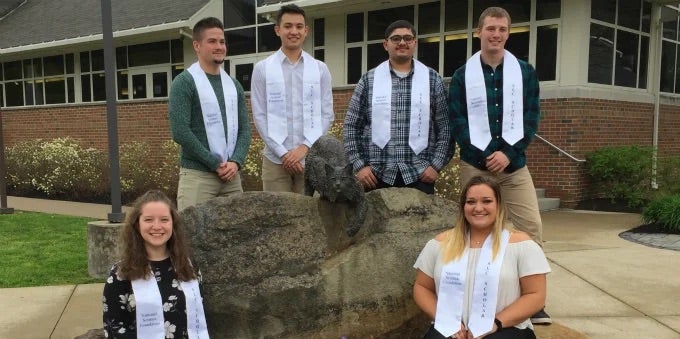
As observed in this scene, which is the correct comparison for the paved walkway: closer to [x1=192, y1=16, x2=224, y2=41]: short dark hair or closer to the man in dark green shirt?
the man in dark green shirt

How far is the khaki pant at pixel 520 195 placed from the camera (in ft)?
12.8

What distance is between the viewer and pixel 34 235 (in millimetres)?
7859

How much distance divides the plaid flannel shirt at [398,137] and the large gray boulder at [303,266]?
1.15ft

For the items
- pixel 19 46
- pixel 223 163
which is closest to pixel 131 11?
pixel 19 46

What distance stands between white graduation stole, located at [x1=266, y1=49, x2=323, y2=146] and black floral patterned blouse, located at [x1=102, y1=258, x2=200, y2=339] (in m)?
1.47

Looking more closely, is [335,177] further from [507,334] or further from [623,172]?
[623,172]

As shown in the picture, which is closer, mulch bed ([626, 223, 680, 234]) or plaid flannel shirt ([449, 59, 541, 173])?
plaid flannel shirt ([449, 59, 541, 173])

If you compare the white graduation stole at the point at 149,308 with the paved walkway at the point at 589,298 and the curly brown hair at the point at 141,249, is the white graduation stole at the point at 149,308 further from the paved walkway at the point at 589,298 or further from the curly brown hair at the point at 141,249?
the paved walkway at the point at 589,298

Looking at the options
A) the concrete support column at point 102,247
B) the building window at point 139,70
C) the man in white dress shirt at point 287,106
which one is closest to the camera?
the man in white dress shirt at point 287,106

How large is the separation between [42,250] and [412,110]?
204 inches

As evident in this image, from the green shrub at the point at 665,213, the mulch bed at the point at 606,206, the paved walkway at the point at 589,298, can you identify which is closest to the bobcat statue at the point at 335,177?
the paved walkway at the point at 589,298

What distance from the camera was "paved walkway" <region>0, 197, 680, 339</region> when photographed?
14.0 feet

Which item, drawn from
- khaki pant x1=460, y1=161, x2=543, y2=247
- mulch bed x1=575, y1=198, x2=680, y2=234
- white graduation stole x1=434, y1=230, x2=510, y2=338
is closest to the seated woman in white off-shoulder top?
white graduation stole x1=434, y1=230, x2=510, y2=338

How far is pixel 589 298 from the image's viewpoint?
4.97 metres
